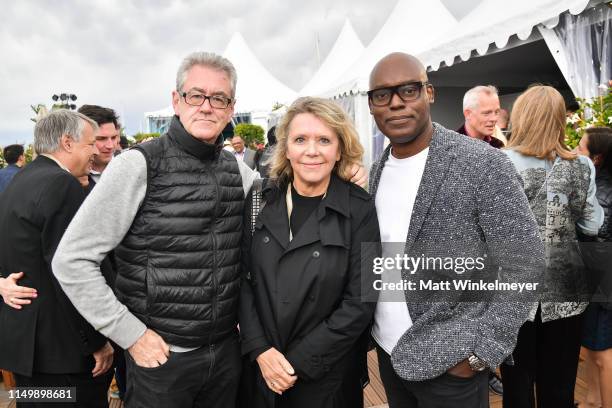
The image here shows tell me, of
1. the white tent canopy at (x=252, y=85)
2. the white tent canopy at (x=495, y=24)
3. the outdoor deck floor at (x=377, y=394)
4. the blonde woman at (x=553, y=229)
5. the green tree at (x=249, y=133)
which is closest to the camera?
the blonde woman at (x=553, y=229)

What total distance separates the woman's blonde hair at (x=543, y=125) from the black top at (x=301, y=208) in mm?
1438

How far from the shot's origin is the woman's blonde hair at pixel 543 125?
2.38 metres

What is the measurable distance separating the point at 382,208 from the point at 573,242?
4.74ft

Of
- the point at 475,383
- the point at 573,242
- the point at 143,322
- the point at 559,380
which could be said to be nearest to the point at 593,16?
the point at 573,242

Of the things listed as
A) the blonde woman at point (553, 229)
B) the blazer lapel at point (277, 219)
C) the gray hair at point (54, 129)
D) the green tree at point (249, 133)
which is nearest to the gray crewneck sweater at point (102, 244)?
the blazer lapel at point (277, 219)

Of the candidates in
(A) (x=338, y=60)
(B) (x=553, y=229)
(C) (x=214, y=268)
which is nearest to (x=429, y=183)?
(C) (x=214, y=268)

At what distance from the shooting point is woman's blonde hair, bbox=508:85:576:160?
7.80ft

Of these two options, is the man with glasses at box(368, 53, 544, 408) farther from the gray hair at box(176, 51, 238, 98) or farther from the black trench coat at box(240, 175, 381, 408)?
the gray hair at box(176, 51, 238, 98)

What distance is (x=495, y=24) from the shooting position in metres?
5.25

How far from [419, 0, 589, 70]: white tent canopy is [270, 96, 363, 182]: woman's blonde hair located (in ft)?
11.7

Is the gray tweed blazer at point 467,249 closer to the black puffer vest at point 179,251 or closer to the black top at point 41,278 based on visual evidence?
the black puffer vest at point 179,251

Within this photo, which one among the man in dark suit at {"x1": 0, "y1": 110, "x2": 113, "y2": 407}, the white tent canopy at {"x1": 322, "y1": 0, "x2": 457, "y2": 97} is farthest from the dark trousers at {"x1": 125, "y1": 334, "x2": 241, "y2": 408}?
the white tent canopy at {"x1": 322, "y1": 0, "x2": 457, "y2": 97}

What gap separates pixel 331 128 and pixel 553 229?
1562 millimetres

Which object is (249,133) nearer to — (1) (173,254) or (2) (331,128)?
(2) (331,128)
